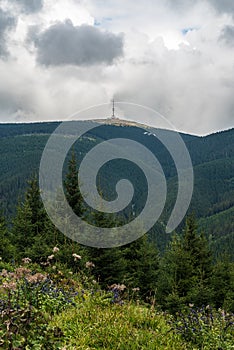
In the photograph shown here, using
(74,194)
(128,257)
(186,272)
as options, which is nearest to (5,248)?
→ (74,194)

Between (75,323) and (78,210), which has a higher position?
(78,210)

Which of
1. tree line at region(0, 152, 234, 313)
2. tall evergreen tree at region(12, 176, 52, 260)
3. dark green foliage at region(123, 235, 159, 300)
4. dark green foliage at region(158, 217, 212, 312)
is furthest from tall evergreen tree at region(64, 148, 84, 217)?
dark green foliage at region(158, 217, 212, 312)

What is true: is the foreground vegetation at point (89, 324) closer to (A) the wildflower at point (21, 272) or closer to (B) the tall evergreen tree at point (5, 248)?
(A) the wildflower at point (21, 272)

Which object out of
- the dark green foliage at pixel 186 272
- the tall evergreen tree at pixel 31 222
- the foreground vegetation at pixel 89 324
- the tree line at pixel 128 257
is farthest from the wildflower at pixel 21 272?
the dark green foliage at pixel 186 272

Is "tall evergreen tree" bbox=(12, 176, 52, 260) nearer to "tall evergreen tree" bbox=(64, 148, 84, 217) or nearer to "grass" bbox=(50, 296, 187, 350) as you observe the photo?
"tall evergreen tree" bbox=(64, 148, 84, 217)

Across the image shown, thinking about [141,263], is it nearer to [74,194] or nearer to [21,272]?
[74,194]

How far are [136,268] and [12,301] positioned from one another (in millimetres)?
22230

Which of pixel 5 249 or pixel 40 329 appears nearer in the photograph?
pixel 40 329

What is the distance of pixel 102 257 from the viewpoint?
2236 cm

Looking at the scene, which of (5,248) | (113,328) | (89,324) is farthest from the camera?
(5,248)

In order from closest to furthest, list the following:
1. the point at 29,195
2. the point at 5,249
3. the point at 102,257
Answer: the point at 102,257
the point at 5,249
the point at 29,195

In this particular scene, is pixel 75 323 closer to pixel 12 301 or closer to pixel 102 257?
pixel 12 301

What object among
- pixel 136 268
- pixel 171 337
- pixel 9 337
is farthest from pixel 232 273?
pixel 9 337

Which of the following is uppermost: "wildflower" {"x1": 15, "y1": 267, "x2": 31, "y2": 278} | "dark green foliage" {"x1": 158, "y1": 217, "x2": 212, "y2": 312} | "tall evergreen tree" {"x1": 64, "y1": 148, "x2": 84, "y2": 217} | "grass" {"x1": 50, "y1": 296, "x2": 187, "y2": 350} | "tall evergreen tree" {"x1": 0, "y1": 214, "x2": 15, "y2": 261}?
"tall evergreen tree" {"x1": 64, "y1": 148, "x2": 84, "y2": 217}
